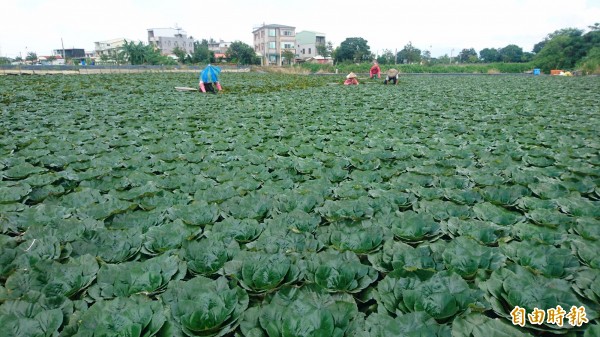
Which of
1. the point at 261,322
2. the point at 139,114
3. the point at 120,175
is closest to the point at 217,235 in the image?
the point at 261,322

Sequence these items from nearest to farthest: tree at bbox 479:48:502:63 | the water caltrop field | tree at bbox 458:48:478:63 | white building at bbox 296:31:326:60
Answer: the water caltrop field, tree at bbox 479:48:502:63, tree at bbox 458:48:478:63, white building at bbox 296:31:326:60

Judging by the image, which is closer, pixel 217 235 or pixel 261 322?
pixel 261 322

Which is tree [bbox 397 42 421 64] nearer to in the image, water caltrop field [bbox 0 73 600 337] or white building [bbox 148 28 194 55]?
white building [bbox 148 28 194 55]

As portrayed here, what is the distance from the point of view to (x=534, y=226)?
2.33 m

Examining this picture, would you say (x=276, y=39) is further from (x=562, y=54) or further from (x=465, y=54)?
(x=562, y=54)

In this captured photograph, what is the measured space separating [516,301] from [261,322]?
1.19m

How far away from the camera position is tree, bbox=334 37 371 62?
56.8 m

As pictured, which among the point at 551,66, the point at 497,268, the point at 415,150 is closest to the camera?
the point at 497,268

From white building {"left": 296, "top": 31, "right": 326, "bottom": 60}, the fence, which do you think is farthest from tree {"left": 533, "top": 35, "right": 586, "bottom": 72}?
white building {"left": 296, "top": 31, "right": 326, "bottom": 60}

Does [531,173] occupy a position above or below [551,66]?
below

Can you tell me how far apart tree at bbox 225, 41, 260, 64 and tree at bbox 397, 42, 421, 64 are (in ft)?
90.6

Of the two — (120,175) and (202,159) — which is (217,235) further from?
(202,159)

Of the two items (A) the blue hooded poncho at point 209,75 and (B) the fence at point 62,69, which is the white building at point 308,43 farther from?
(A) the blue hooded poncho at point 209,75

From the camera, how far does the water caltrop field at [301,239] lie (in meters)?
1.52
